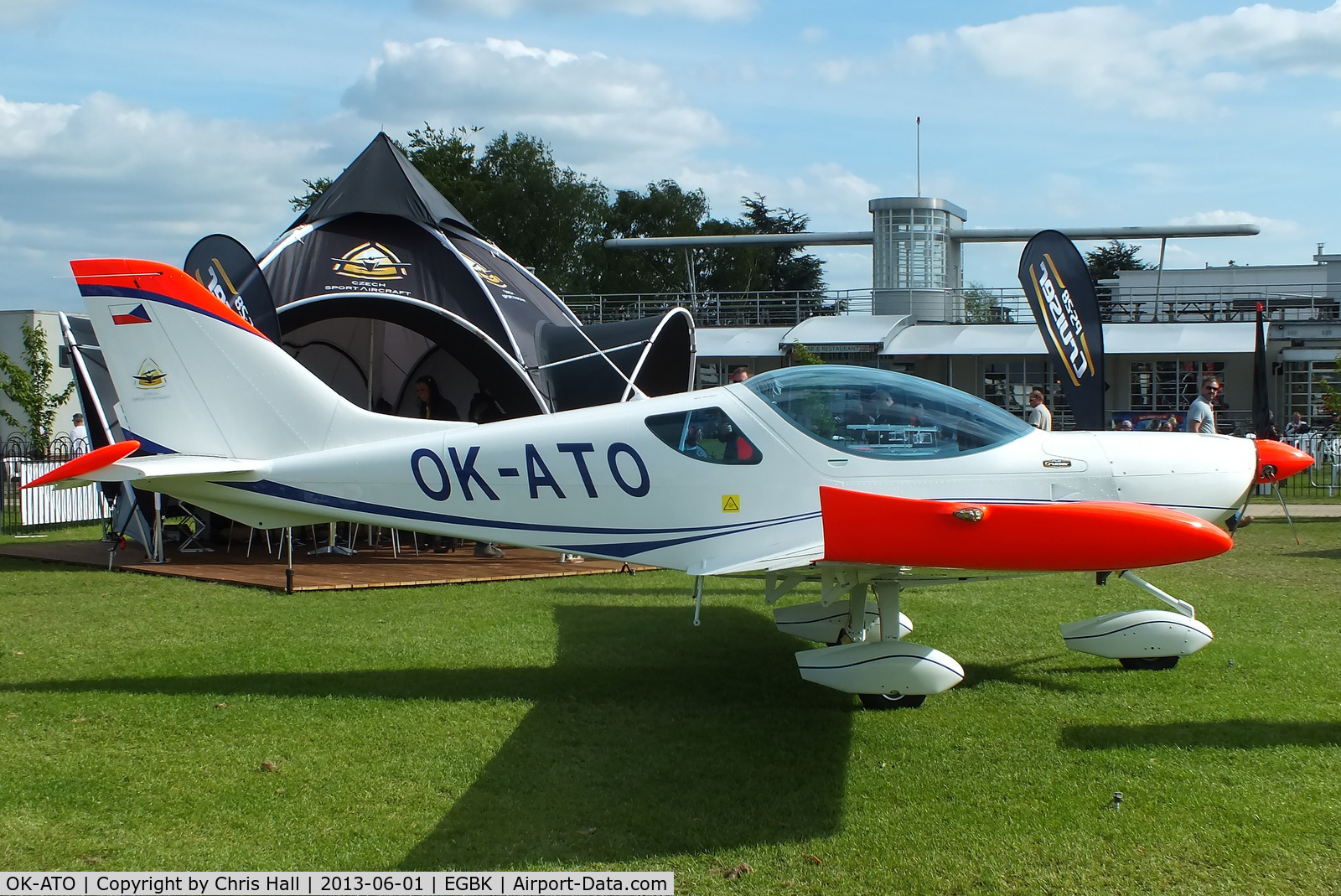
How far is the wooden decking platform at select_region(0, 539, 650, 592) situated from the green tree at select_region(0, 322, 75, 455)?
12.8 m

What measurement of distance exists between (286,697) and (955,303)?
87.7ft

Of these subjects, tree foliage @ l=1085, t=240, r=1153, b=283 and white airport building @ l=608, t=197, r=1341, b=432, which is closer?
white airport building @ l=608, t=197, r=1341, b=432

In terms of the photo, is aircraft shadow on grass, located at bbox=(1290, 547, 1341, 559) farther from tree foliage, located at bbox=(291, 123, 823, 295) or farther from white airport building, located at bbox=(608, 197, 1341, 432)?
tree foliage, located at bbox=(291, 123, 823, 295)

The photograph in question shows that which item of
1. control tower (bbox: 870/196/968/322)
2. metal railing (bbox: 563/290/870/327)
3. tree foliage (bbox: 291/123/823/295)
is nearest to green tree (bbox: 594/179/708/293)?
tree foliage (bbox: 291/123/823/295)

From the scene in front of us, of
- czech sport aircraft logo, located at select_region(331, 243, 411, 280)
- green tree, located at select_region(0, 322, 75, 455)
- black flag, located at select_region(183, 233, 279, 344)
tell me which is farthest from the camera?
green tree, located at select_region(0, 322, 75, 455)

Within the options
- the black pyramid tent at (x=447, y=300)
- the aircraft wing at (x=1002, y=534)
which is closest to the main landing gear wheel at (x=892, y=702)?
the aircraft wing at (x=1002, y=534)

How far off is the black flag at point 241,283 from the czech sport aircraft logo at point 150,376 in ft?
12.5

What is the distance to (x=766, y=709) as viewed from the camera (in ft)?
19.1

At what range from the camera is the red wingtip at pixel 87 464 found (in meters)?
5.66

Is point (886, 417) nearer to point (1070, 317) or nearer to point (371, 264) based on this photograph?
point (1070, 317)

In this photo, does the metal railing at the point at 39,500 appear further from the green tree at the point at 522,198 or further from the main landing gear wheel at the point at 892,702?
the green tree at the point at 522,198

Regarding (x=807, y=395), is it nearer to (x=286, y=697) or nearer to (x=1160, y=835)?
(x=1160, y=835)

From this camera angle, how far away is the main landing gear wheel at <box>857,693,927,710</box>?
230 inches

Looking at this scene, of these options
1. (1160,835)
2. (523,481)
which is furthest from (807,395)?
(1160,835)
